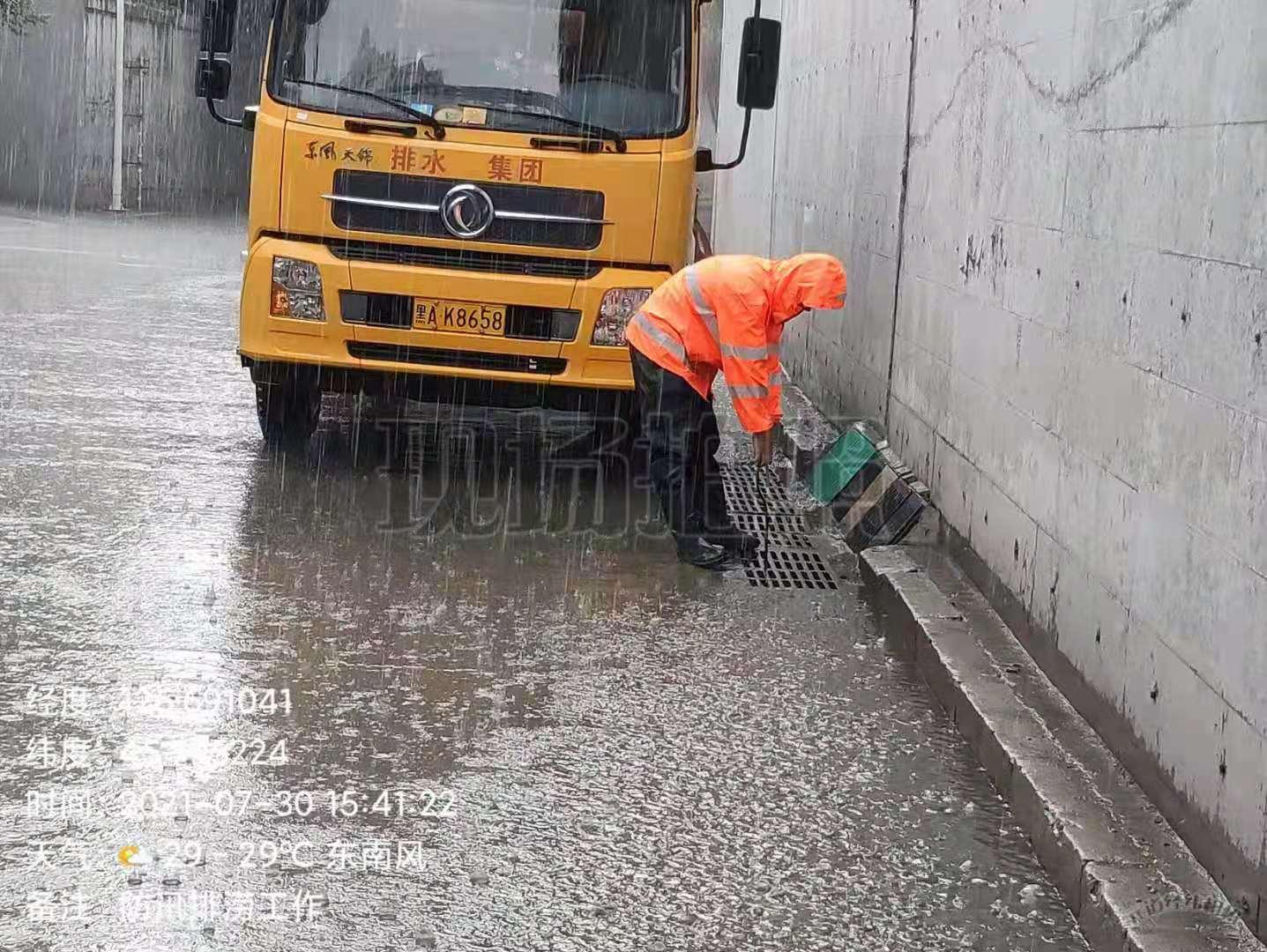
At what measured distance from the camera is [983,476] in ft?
21.6

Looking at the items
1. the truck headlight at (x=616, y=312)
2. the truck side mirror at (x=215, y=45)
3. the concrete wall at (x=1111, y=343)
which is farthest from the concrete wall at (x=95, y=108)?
the concrete wall at (x=1111, y=343)

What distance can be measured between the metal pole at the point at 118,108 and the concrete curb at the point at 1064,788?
82.9 ft

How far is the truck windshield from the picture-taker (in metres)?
8.30

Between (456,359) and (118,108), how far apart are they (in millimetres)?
22991

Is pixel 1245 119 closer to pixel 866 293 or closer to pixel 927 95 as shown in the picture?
pixel 927 95

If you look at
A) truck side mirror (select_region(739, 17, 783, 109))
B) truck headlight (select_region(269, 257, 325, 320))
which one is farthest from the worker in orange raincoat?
truck side mirror (select_region(739, 17, 783, 109))

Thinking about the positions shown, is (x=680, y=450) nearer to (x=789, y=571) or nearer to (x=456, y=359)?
(x=789, y=571)

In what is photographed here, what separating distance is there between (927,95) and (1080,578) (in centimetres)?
366

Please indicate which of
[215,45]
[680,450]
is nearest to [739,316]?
[680,450]

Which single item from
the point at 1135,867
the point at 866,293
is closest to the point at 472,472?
the point at 866,293

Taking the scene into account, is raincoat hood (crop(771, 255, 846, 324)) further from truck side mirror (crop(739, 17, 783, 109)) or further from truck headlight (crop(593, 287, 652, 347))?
truck side mirror (crop(739, 17, 783, 109))

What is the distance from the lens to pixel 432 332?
8.28 metres

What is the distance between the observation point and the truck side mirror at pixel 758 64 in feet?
28.8

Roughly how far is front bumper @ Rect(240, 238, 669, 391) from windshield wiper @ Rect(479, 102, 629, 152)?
605mm
